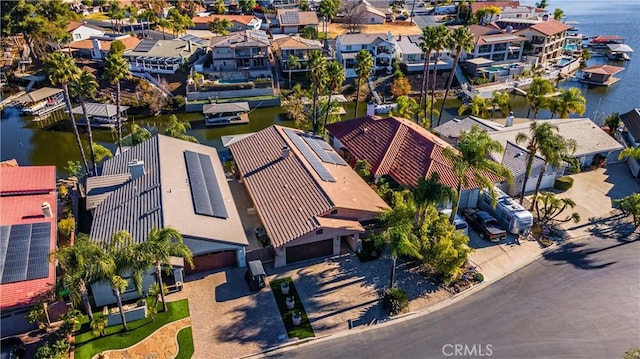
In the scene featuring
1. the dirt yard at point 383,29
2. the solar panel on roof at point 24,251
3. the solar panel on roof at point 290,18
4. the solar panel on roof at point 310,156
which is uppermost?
the solar panel on roof at point 290,18

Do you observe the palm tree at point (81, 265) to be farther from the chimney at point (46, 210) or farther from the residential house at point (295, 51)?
the residential house at point (295, 51)

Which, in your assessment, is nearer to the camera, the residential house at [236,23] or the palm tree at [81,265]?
the palm tree at [81,265]

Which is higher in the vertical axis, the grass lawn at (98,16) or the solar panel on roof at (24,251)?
the grass lawn at (98,16)

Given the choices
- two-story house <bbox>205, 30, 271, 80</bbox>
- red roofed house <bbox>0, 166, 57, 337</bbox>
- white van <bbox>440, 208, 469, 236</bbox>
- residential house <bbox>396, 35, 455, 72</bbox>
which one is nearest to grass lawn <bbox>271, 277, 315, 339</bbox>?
red roofed house <bbox>0, 166, 57, 337</bbox>

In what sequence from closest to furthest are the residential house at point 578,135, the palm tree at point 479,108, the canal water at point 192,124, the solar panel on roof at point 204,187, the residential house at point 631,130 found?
the solar panel on roof at point 204,187, the residential house at point 578,135, the residential house at point 631,130, the canal water at point 192,124, the palm tree at point 479,108

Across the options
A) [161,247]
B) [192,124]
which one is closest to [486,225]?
[161,247]

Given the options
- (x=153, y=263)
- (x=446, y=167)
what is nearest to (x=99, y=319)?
(x=153, y=263)

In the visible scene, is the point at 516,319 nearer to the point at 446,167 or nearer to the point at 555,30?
the point at 446,167

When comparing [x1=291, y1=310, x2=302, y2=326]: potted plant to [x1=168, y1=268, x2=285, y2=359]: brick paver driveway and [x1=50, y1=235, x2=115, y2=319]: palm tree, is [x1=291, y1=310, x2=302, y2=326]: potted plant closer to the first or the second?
[x1=168, y1=268, x2=285, y2=359]: brick paver driveway

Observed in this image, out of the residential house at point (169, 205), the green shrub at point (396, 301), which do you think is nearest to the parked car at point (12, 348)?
the residential house at point (169, 205)
